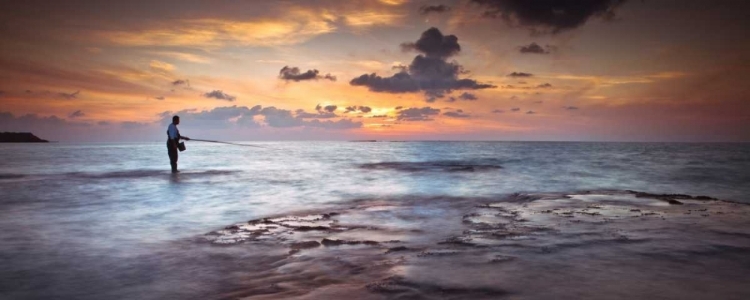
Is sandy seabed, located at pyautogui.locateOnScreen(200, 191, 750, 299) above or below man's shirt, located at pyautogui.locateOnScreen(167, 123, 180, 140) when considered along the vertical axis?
below

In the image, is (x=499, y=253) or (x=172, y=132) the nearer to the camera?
(x=499, y=253)

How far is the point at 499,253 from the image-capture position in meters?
5.59

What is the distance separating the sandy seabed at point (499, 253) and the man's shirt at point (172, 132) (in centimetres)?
1276

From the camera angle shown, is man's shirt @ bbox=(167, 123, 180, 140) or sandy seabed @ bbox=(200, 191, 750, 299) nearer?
sandy seabed @ bbox=(200, 191, 750, 299)

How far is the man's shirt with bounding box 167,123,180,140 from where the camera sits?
19.5 metres

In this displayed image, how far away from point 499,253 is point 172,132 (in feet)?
58.6

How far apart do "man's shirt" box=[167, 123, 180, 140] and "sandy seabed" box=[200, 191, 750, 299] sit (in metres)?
12.8

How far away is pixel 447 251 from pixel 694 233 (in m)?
4.34

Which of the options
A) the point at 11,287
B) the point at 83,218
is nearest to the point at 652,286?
the point at 11,287

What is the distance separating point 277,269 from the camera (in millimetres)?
5020

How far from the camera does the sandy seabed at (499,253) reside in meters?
4.27

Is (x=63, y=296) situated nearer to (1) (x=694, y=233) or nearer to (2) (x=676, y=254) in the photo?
(2) (x=676, y=254)

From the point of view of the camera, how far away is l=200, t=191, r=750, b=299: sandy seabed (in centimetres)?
427

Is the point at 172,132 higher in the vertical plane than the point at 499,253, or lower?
higher
